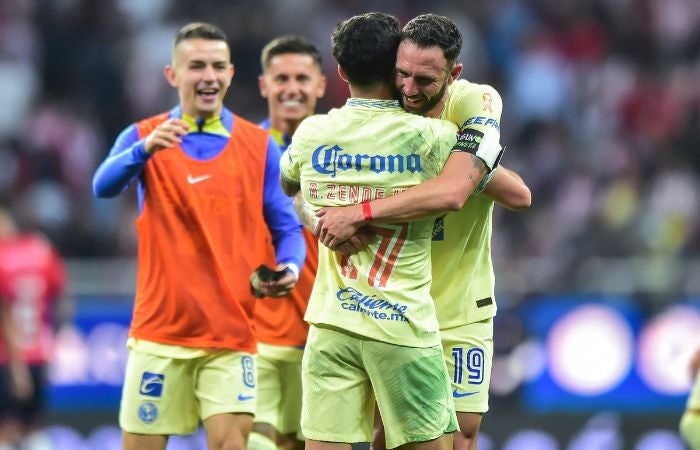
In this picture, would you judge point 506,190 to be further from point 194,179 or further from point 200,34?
point 200,34

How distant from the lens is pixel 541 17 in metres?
17.6

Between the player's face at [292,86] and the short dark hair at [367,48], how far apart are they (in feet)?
7.23

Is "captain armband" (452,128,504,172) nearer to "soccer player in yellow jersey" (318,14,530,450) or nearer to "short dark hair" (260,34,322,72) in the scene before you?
"soccer player in yellow jersey" (318,14,530,450)

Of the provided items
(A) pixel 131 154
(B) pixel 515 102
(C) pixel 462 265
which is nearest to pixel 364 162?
(C) pixel 462 265

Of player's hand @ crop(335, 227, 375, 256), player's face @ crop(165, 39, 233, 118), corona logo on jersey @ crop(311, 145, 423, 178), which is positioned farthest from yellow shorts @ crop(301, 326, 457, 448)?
player's face @ crop(165, 39, 233, 118)

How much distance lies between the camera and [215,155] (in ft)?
21.8

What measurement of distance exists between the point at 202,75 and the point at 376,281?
1.92 metres

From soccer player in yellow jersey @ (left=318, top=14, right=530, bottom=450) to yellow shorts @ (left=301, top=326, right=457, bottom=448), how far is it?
439 millimetres

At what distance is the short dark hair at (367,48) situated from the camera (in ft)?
17.2

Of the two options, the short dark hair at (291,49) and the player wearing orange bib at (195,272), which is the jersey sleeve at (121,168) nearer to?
the player wearing orange bib at (195,272)

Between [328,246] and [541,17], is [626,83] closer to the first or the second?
[541,17]

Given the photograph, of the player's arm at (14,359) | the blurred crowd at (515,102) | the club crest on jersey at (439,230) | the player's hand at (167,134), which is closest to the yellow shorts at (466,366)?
the club crest on jersey at (439,230)

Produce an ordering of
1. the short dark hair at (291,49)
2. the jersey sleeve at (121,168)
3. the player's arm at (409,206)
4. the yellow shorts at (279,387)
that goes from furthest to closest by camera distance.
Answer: the short dark hair at (291,49), the yellow shorts at (279,387), the jersey sleeve at (121,168), the player's arm at (409,206)

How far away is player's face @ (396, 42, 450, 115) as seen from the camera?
205 inches
